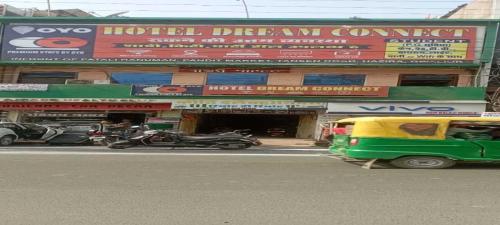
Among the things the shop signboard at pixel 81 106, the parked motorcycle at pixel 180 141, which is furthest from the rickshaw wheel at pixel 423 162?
the shop signboard at pixel 81 106

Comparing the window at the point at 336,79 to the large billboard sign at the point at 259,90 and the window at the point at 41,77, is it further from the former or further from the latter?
the window at the point at 41,77

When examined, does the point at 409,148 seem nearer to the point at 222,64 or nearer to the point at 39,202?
the point at 39,202

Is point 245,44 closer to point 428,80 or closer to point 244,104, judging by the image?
point 244,104

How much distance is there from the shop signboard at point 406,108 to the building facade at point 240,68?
54 mm

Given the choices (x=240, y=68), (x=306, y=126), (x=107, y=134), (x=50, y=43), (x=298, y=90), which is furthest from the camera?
(x=50, y=43)

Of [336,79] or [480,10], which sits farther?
[480,10]

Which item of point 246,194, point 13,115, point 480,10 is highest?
point 480,10

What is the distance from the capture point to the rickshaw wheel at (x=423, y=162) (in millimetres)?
11508

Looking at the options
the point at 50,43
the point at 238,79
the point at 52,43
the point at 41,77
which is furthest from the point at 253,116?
the point at 41,77

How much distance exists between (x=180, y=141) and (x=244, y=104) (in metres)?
11.0

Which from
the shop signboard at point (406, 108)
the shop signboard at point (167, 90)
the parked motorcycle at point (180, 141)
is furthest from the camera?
the shop signboard at point (167, 90)

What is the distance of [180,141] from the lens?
1917 cm

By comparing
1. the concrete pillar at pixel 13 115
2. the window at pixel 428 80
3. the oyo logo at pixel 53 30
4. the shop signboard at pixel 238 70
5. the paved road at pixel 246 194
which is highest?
the oyo logo at pixel 53 30

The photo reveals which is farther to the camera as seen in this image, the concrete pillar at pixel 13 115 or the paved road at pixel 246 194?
the concrete pillar at pixel 13 115
